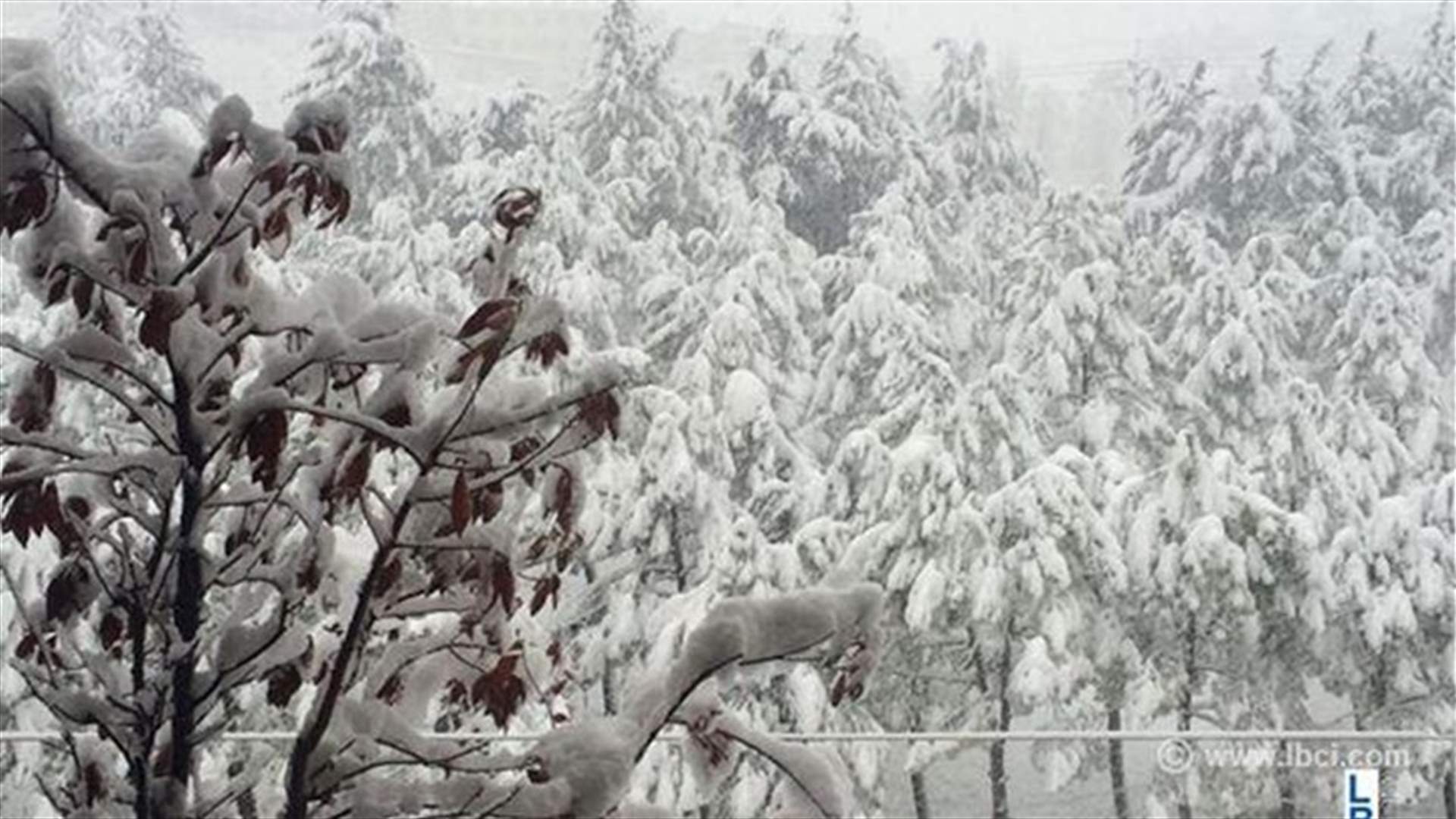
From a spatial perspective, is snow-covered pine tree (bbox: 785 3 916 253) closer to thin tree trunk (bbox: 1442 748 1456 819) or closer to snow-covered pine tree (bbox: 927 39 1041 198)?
snow-covered pine tree (bbox: 927 39 1041 198)

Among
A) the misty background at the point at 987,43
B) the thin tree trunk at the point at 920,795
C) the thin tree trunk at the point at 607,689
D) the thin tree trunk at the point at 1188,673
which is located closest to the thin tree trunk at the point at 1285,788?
the thin tree trunk at the point at 1188,673

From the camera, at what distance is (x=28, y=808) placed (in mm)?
4004

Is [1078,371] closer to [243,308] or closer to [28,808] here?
[28,808]

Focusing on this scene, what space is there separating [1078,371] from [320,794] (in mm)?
4129

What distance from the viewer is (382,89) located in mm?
4285

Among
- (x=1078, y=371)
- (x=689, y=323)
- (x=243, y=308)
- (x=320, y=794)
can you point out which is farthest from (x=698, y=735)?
(x=1078, y=371)

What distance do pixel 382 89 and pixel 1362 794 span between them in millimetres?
2927

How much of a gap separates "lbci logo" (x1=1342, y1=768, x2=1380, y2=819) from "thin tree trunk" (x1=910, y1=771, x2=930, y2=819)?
0.84m

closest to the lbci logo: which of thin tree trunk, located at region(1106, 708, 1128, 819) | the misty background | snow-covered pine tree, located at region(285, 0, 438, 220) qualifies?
thin tree trunk, located at region(1106, 708, 1128, 819)

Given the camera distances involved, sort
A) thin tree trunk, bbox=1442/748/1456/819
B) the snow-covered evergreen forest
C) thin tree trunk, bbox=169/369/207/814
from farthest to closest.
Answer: the snow-covered evergreen forest, thin tree trunk, bbox=1442/748/1456/819, thin tree trunk, bbox=169/369/207/814

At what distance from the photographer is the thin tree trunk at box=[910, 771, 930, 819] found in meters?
3.38

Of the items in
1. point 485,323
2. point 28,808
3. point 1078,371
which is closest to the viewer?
point 485,323

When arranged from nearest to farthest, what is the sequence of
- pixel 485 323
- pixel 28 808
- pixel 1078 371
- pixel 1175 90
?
pixel 485 323 → pixel 28 808 → pixel 1175 90 → pixel 1078 371

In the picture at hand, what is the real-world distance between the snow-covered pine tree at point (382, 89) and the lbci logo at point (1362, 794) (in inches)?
106
